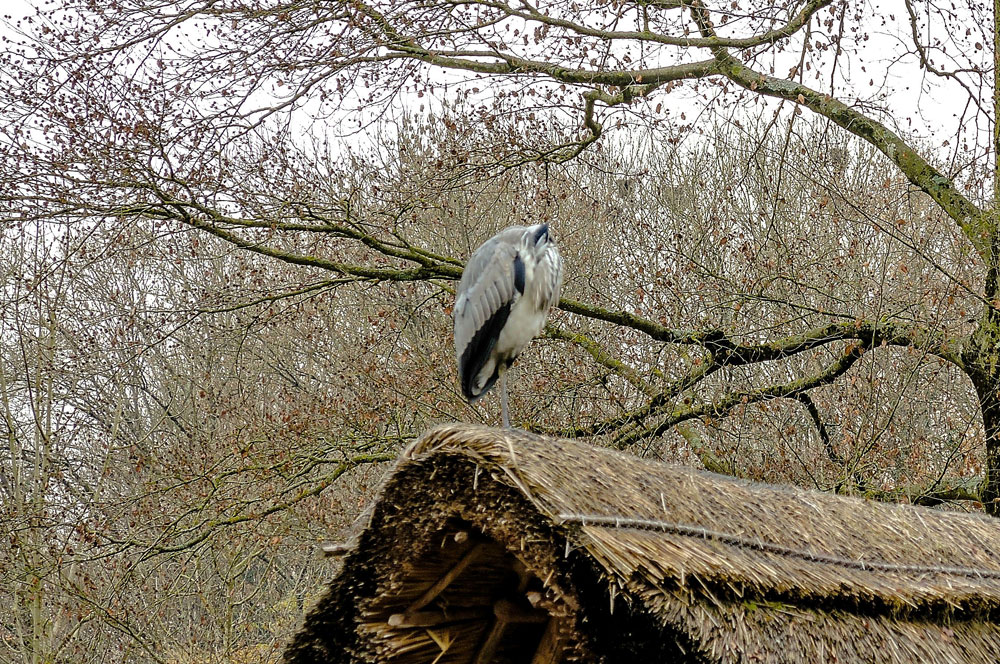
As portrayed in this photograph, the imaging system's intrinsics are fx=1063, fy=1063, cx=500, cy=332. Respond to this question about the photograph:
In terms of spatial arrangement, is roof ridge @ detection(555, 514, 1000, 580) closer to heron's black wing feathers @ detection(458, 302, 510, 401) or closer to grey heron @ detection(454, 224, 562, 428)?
grey heron @ detection(454, 224, 562, 428)

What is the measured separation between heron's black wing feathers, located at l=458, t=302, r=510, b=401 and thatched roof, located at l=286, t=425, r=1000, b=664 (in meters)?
1.75

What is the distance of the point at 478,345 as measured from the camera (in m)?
5.56

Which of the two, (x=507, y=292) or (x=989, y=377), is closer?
(x=507, y=292)

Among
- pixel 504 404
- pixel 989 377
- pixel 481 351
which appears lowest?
pixel 989 377

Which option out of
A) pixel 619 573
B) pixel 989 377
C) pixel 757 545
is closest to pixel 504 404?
pixel 757 545

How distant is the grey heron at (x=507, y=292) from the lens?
5297 mm

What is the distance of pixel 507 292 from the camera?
5.30 meters

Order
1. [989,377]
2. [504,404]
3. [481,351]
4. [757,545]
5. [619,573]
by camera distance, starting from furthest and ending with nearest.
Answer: [989,377], [481,351], [504,404], [757,545], [619,573]

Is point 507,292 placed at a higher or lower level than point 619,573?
higher

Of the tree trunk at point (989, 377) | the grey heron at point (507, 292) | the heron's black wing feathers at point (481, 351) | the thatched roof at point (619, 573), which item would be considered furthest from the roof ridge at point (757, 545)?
the tree trunk at point (989, 377)

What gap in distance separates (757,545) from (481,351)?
101 inches

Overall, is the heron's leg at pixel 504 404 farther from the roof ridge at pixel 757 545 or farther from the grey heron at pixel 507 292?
the roof ridge at pixel 757 545

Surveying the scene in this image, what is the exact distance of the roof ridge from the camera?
2806mm

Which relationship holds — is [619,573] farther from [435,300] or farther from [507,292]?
[435,300]
